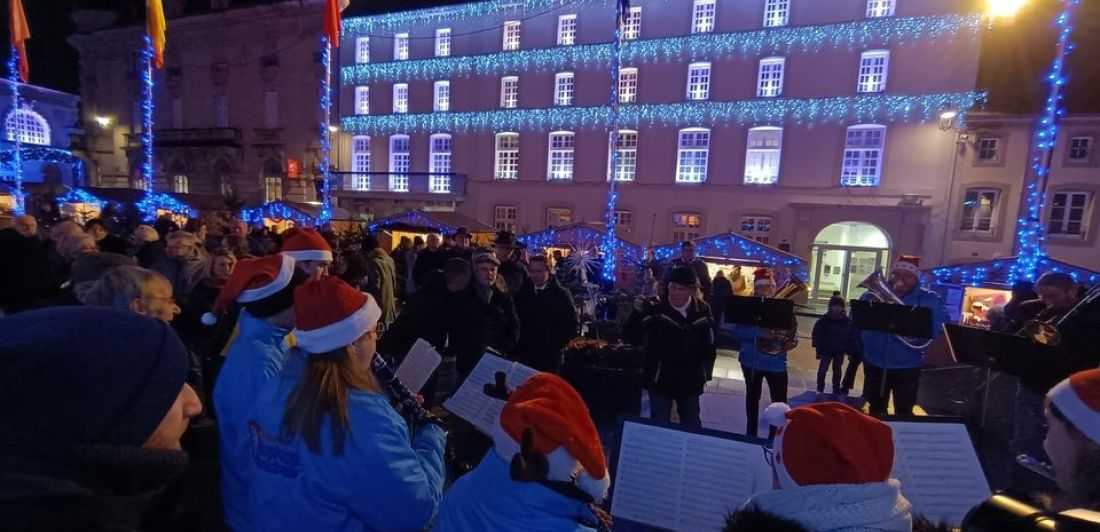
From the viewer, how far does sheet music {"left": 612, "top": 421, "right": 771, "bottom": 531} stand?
1989mm

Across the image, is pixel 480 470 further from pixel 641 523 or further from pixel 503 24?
pixel 503 24

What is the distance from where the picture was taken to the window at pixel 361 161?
25.8 metres

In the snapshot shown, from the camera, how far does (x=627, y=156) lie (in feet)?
69.9

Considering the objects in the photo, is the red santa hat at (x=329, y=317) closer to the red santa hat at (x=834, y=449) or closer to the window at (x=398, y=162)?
the red santa hat at (x=834, y=449)

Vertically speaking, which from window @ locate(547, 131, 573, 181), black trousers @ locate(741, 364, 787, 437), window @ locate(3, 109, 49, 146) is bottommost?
black trousers @ locate(741, 364, 787, 437)

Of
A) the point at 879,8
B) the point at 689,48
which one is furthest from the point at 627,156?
the point at 879,8

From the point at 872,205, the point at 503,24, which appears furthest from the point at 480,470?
the point at 503,24

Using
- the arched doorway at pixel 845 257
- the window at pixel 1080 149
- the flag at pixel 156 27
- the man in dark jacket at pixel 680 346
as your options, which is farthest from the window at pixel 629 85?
the man in dark jacket at pixel 680 346

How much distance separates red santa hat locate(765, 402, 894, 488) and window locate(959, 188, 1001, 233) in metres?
20.3

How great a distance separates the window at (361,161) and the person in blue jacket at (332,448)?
2557cm

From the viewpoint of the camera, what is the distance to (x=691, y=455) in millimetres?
2088

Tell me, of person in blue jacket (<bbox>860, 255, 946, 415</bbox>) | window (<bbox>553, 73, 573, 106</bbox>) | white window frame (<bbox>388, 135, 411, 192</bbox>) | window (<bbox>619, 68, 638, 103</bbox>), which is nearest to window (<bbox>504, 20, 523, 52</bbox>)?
window (<bbox>553, 73, 573, 106</bbox>)

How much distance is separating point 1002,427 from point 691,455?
172 inches

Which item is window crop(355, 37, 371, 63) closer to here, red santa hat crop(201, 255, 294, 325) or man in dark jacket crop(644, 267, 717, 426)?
man in dark jacket crop(644, 267, 717, 426)
